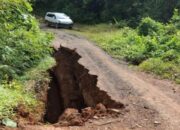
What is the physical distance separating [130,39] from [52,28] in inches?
500

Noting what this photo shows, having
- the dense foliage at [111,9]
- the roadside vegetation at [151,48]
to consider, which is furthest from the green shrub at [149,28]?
the dense foliage at [111,9]

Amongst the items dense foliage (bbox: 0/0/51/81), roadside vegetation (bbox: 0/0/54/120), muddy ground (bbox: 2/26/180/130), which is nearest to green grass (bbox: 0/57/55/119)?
roadside vegetation (bbox: 0/0/54/120)

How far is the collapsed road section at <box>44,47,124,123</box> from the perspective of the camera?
1355 centimetres

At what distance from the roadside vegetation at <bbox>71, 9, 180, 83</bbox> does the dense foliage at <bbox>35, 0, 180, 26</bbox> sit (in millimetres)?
7469

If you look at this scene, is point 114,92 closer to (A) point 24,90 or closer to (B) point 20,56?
(A) point 24,90

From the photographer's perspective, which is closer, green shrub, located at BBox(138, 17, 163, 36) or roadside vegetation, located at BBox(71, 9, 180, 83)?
roadside vegetation, located at BBox(71, 9, 180, 83)

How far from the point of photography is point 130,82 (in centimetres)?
1388

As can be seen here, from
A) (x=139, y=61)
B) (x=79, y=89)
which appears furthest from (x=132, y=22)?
(x=79, y=89)

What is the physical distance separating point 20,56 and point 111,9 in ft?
82.3

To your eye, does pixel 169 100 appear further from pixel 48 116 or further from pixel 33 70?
pixel 33 70

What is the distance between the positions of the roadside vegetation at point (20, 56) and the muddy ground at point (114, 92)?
1426 millimetres

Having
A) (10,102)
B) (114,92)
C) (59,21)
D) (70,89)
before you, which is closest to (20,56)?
(70,89)

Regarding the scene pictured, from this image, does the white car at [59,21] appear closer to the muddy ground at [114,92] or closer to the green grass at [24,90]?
the muddy ground at [114,92]

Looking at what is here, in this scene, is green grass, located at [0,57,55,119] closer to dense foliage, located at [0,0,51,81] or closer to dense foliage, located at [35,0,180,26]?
dense foliage, located at [0,0,51,81]
